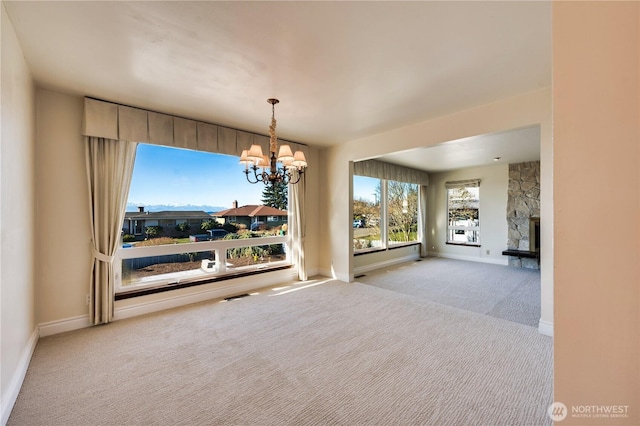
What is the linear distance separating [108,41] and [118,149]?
1548 millimetres

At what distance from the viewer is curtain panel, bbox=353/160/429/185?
588cm

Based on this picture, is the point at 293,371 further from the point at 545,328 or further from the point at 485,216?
the point at 485,216

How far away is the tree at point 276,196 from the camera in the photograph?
15.7 feet

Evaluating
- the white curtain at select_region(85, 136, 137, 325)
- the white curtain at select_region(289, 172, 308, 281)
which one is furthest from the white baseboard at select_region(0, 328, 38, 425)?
the white curtain at select_region(289, 172, 308, 281)

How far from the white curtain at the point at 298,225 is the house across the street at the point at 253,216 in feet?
0.62

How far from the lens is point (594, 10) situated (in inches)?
25.6

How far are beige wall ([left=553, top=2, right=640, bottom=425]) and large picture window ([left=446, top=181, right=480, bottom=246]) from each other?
7.28 metres

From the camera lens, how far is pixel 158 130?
339cm

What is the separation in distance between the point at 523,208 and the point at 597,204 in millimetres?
7006

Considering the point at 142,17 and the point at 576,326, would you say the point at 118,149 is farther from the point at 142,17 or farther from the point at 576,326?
the point at 576,326

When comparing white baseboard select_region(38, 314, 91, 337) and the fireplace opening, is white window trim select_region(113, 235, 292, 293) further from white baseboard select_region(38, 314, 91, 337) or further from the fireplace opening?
the fireplace opening

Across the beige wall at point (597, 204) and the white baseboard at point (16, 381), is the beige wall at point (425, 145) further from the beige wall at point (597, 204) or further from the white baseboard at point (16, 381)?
the white baseboard at point (16, 381)

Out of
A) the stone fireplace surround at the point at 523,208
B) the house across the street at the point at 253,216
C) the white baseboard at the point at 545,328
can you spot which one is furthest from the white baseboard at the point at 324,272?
the stone fireplace surround at the point at 523,208

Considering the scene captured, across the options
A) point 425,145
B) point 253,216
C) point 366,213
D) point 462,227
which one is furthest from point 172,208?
point 462,227
